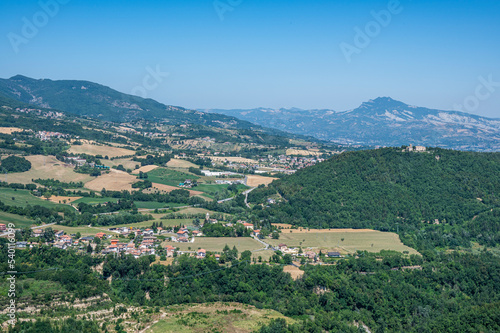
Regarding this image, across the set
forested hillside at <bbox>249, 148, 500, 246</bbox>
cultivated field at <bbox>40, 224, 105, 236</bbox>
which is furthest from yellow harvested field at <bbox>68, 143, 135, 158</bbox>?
cultivated field at <bbox>40, 224, 105, 236</bbox>

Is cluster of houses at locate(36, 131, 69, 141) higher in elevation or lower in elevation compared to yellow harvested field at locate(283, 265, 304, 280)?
higher

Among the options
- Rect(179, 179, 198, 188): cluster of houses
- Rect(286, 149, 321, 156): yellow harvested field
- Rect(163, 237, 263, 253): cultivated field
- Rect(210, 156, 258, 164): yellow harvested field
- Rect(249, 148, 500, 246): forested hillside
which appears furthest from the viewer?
Rect(286, 149, 321, 156): yellow harvested field

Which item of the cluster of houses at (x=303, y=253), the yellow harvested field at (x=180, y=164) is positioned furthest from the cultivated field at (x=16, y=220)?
the yellow harvested field at (x=180, y=164)

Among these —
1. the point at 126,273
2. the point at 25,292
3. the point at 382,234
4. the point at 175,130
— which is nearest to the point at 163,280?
the point at 126,273

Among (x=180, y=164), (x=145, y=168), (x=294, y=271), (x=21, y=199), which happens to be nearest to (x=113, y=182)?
(x=145, y=168)

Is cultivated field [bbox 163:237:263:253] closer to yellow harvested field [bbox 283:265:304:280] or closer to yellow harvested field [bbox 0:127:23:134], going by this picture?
yellow harvested field [bbox 283:265:304:280]

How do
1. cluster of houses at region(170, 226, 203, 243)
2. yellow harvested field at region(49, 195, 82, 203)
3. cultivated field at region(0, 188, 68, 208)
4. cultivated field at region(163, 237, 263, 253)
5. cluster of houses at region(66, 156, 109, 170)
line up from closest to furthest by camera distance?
1. cultivated field at region(163, 237, 263, 253)
2. cluster of houses at region(170, 226, 203, 243)
3. cultivated field at region(0, 188, 68, 208)
4. yellow harvested field at region(49, 195, 82, 203)
5. cluster of houses at region(66, 156, 109, 170)

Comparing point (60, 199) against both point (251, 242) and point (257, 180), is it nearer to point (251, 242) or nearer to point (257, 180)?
point (251, 242)

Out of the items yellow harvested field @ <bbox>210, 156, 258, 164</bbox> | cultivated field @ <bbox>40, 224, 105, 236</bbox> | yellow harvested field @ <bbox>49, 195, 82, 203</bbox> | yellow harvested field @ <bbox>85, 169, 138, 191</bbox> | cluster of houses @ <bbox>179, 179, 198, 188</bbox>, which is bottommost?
cultivated field @ <bbox>40, 224, 105, 236</bbox>
